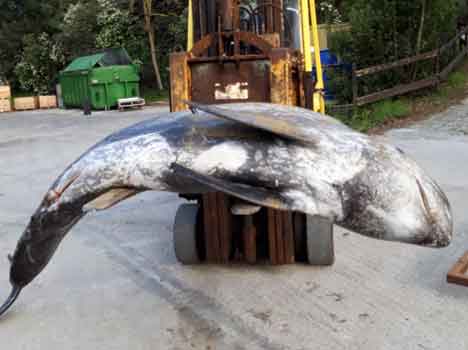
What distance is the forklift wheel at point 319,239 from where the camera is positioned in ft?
13.8

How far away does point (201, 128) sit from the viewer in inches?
84.6

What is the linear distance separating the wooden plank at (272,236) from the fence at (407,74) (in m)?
8.56

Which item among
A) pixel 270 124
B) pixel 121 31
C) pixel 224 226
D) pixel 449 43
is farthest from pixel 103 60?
pixel 270 124

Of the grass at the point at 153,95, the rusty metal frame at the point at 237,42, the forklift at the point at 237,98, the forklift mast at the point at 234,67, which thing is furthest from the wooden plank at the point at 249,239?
the grass at the point at 153,95

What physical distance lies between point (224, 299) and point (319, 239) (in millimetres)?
928

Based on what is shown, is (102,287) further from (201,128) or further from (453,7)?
(453,7)

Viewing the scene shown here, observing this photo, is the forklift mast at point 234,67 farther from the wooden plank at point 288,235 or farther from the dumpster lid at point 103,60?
the dumpster lid at point 103,60

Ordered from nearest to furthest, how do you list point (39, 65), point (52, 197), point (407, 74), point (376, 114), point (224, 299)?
1. point (52, 197)
2. point (224, 299)
3. point (376, 114)
4. point (407, 74)
5. point (39, 65)

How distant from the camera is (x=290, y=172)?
1.84 meters

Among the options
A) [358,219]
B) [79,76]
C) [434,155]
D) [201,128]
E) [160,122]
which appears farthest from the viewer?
[79,76]


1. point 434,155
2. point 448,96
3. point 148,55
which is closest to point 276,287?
point 434,155

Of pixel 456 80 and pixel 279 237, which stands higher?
pixel 456 80

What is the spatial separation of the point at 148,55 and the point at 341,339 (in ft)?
84.5

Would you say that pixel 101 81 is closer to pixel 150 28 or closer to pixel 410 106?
pixel 150 28
